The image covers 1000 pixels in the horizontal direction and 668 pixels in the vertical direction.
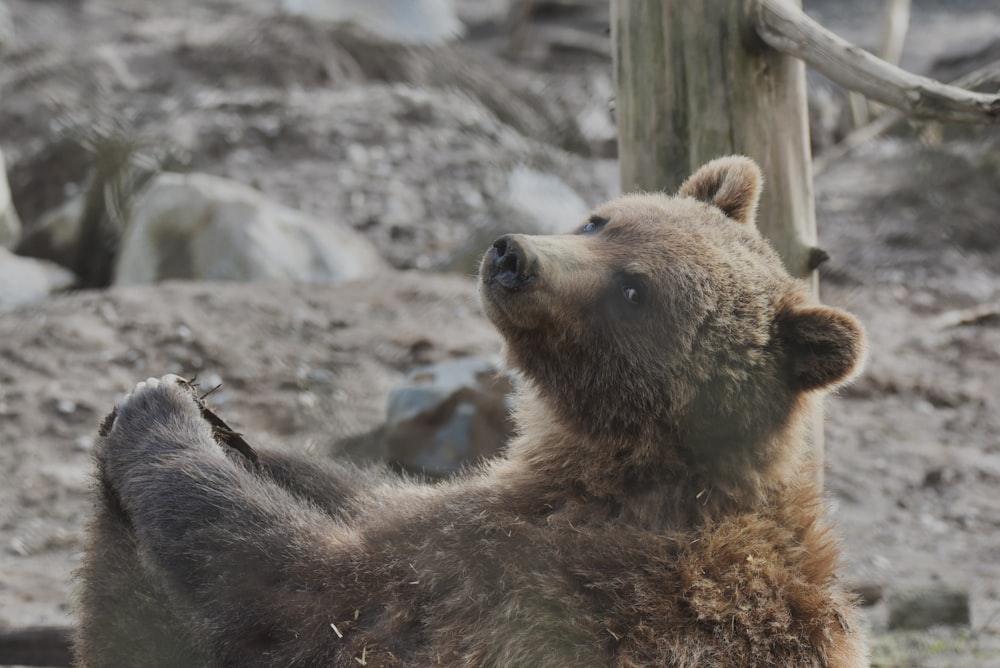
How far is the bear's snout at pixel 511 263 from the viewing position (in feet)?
11.8

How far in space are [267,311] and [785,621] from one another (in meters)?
5.33

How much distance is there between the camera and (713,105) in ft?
14.4

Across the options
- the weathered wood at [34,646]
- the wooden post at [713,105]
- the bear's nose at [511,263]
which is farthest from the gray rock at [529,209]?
the bear's nose at [511,263]

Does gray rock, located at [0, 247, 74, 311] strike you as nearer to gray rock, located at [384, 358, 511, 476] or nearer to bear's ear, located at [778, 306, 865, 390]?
gray rock, located at [384, 358, 511, 476]

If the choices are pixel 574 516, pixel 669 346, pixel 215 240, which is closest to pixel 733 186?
pixel 669 346

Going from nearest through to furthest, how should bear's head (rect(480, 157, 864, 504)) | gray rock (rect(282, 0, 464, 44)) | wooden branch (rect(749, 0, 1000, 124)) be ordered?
wooden branch (rect(749, 0, 1000, 124)), bear's head (rect(480, 157, 864, 504)), gray rock (rect(282, 0, 464, 44))

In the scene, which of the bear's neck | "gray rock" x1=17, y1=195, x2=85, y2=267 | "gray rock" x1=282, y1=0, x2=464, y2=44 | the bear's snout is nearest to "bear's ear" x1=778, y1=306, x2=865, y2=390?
the bear's neck

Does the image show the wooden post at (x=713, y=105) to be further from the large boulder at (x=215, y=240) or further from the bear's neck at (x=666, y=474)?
the large boulder at (x=215, y=240)

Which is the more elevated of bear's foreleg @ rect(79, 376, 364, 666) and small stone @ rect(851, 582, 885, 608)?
bear's foreleg @ rect(79, 376, 364, 666)

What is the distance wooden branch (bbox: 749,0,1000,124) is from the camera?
139 inches

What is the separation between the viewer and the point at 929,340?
31.5 ft

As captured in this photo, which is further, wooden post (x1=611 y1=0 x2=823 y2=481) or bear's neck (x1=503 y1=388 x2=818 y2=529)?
wooden post (x1=611 y1=0 x2=823 y2=481)

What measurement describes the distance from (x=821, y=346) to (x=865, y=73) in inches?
35.5

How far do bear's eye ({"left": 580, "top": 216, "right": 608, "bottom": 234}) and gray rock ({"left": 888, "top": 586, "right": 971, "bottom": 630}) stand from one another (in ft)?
9.75
